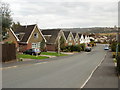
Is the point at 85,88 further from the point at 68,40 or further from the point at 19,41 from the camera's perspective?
the point at 68,40

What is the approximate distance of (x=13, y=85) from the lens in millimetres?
9750

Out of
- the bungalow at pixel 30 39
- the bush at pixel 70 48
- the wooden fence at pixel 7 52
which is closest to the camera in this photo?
the wooden fence at pixel 7 52

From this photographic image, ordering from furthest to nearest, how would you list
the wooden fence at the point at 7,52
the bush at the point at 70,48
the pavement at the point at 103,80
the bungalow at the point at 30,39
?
the bush at the point at 70,48
the bungalow at the point at 30,39
the wooden fence at the point at 7,52
the pavement at the point at 103,80

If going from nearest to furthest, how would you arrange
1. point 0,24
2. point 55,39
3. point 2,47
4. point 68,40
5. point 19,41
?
point 2,47
point 0,24
point 19,41
point 55,39
point 68,40

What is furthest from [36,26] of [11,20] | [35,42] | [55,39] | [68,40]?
[68,40]

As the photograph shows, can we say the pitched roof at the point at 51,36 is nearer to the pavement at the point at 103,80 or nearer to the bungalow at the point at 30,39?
the bungalow at the point at 30,39

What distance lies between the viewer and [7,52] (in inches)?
872

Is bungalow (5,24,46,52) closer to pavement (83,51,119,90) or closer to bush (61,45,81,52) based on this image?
bush (61,45,81,52)

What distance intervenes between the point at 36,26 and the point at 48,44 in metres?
11.3

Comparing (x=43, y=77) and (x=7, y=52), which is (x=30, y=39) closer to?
(x=7, y=52)

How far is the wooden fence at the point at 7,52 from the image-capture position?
21.6 metres

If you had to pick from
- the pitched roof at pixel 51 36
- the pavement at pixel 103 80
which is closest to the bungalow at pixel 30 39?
the pitched roof at pixel 51 36

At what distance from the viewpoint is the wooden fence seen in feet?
70.7

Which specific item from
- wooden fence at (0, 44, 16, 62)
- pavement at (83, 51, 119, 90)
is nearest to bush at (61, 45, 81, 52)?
wooden fence at (0, 44, 16, 62)
